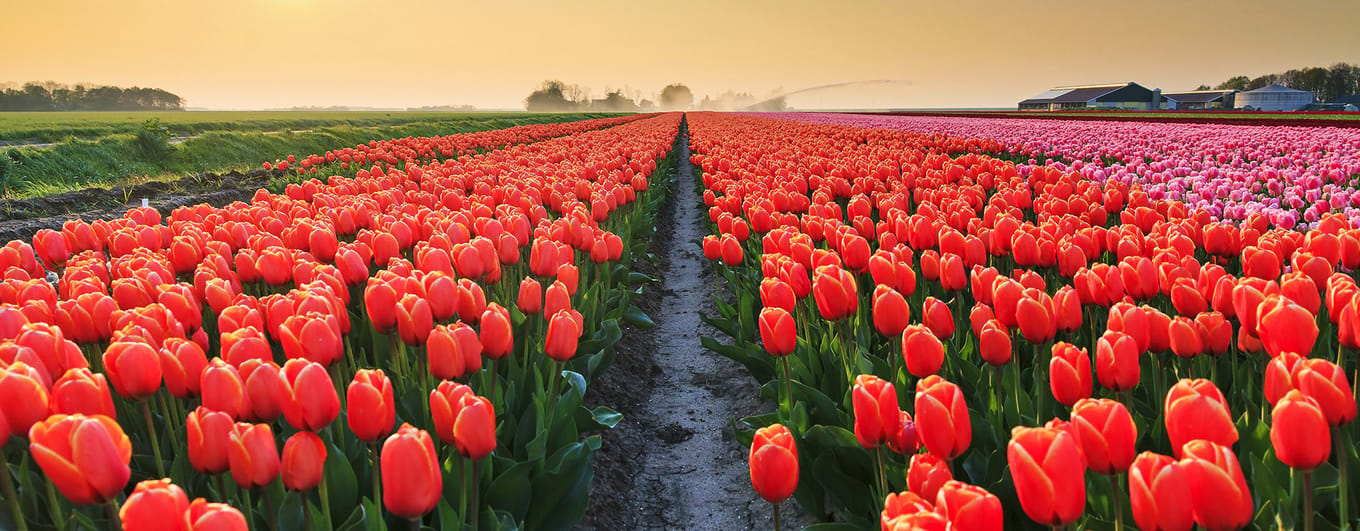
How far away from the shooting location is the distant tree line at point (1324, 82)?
316ft

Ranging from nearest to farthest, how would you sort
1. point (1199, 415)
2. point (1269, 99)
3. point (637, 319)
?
point (1199, 415) → point (637, 319) → point (1269, 99)

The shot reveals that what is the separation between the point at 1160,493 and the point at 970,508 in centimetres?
35

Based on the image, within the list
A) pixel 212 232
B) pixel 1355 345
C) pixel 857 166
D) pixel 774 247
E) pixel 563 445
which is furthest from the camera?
pixel 857 166

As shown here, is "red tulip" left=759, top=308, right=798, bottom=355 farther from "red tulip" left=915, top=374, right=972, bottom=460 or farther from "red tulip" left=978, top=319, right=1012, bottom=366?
"red tulip" left=915, top=374, right=972, bottom=460

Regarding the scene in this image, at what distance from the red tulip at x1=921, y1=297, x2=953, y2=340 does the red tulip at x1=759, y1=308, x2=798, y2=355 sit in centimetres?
49

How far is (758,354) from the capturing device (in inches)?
177

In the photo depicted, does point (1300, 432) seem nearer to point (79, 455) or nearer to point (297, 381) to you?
point (297, 381)

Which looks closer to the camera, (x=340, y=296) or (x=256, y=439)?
(x=256, y=439)

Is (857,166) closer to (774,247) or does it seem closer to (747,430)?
(774,247)

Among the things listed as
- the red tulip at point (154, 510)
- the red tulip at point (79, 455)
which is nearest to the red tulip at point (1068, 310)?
A: the red tulip at point (154, 510)

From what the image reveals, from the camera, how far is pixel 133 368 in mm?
2268

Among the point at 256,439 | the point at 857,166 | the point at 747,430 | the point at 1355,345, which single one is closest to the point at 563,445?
the point at 747,430

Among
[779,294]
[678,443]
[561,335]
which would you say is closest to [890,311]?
[779,294]

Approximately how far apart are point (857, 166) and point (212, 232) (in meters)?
6.57
